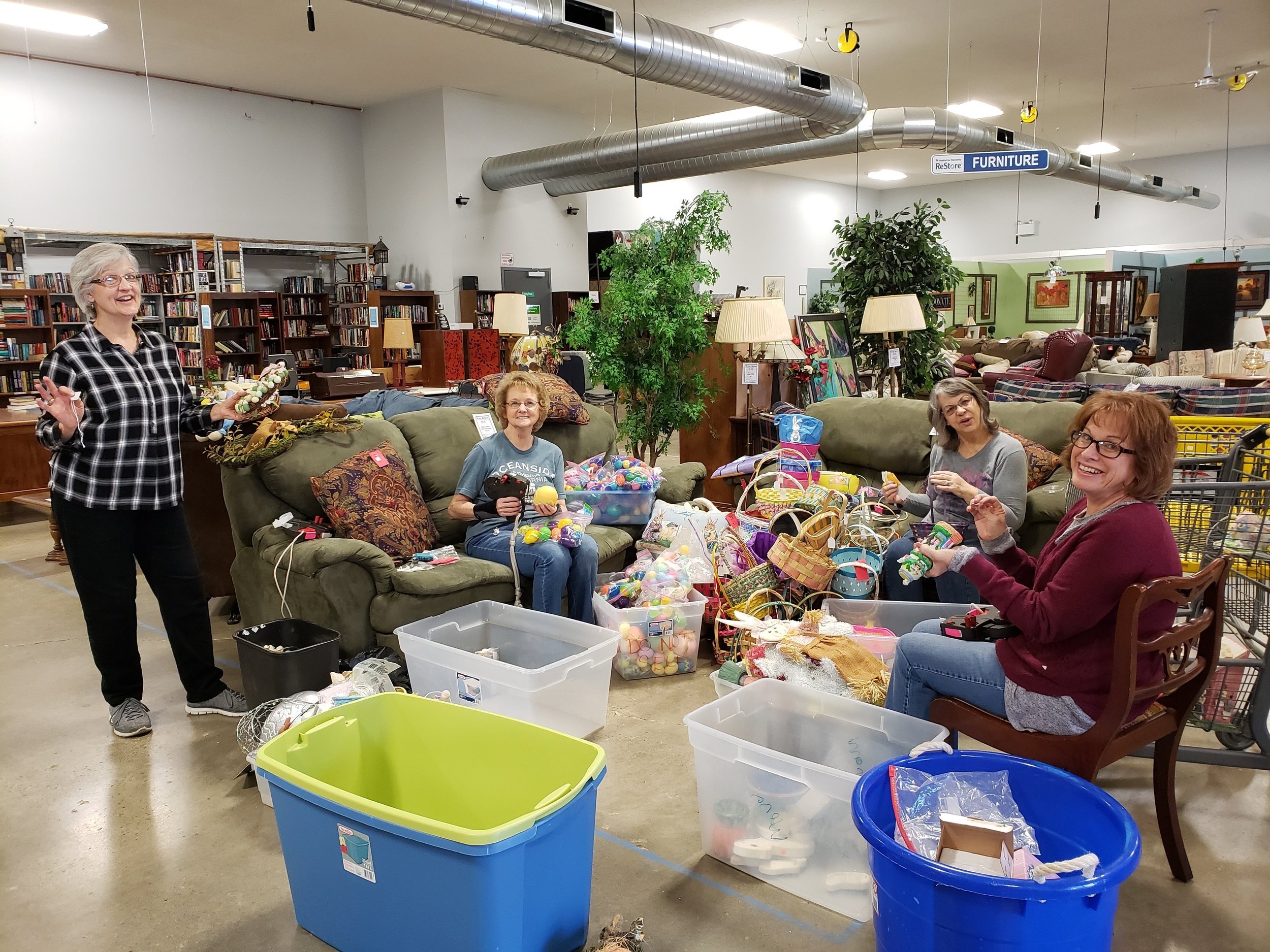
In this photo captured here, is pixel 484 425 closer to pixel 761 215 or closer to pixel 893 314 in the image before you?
pixel 893 314

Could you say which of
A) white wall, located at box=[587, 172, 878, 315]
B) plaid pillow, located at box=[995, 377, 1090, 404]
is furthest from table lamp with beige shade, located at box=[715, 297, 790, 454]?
white wall, located at box=[587, 172, 878, 315]

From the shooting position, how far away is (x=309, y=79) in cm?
965

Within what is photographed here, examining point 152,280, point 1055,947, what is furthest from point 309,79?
point 1055,947

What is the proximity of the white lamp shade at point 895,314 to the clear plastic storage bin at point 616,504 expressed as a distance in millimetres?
2376

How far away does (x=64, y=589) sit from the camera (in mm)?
5109

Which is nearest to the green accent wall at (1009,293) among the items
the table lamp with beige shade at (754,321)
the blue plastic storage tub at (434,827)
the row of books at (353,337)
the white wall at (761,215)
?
the white wall at (761,215)

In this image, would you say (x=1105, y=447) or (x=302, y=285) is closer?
(x=1105, y=447)

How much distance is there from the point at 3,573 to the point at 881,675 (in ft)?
17.1

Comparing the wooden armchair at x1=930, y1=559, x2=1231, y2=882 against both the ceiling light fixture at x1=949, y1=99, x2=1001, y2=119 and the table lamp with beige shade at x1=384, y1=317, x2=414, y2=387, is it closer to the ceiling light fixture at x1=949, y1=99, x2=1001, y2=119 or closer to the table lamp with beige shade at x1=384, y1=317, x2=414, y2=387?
the table lamp with beige shade at x1=384, y1=317, x2=414, y2=387

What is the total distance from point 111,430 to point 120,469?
13 centimetres

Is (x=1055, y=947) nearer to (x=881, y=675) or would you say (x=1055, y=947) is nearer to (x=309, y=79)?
(x=881, y=675)

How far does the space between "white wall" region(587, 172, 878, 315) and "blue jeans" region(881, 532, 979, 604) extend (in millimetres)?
9622

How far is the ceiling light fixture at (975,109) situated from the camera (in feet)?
37.2

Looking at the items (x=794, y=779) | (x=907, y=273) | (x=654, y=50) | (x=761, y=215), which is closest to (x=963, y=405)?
(x=794, y=779)
